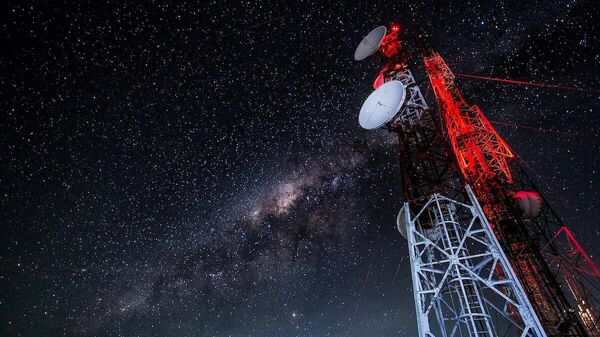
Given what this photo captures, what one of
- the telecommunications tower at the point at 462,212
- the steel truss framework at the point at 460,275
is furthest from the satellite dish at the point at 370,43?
the steel truss framework at the point at 460,275

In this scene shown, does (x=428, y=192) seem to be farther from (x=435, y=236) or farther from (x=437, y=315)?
(x=437, y=315)

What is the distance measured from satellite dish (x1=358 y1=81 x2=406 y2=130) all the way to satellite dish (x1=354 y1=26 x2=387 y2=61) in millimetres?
3252

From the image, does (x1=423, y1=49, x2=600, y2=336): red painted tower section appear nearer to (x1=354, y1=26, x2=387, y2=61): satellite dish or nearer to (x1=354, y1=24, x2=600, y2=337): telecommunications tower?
(x1=354, y1=24, x2=600, y2=337): telecommunications tower

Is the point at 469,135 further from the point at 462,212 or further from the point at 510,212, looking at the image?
the point at 462,212

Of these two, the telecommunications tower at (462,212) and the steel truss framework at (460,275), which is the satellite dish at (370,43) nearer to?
the telecommunications tower at (462,212)

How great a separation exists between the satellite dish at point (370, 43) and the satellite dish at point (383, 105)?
325 centimetres

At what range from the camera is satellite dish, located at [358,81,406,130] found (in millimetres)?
10660

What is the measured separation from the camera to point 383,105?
11.1 meters

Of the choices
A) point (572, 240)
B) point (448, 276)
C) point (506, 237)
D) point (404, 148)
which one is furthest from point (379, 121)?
point (572, 240)

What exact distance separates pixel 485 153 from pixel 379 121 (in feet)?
48.9

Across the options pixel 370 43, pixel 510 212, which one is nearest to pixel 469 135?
pixel 510 212

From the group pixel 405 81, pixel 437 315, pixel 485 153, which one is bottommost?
pixel 437 315

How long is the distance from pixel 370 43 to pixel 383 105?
4.29 m

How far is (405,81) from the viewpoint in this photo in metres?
12.5
